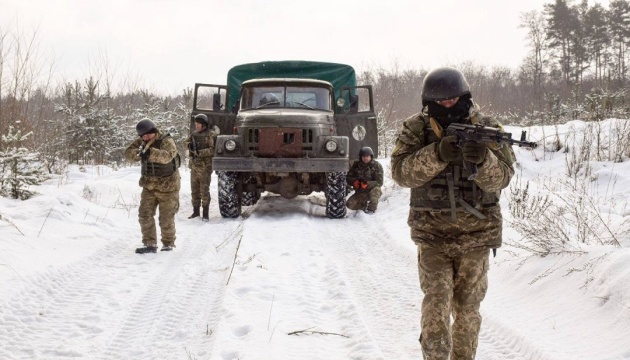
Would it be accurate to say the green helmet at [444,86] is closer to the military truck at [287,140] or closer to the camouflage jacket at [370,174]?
the military truck at [287,140]

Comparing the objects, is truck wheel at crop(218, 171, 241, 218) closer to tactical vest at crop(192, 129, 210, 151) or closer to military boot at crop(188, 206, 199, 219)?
tactical vest at crop(192, 129, 210, 151)

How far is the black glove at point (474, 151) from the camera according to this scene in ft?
8.52

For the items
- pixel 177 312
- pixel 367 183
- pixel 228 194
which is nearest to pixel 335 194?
pixel 367 183

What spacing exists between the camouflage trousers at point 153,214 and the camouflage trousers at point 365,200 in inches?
147

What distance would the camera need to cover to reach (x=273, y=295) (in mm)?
4613

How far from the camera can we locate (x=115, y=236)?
289 inches

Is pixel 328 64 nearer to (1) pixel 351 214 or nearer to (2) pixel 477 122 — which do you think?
(1) pixel 351 214

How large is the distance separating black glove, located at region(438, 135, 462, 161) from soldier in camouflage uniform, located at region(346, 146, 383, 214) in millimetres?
6833

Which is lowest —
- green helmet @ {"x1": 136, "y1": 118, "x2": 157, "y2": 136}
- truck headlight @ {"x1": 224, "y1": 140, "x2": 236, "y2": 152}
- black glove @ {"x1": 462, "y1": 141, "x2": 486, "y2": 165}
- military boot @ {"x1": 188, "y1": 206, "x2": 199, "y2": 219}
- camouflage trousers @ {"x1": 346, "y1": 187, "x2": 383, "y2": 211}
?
military boot @ {"x1": 188, "y1": 206, "x2": 199, "y2": 219}

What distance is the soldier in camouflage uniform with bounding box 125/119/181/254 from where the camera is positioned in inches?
256

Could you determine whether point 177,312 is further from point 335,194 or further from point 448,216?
point 335,194

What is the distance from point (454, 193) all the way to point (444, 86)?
1.79 ft

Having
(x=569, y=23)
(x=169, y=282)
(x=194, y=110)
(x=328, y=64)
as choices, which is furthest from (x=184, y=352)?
(x=569, y=23)

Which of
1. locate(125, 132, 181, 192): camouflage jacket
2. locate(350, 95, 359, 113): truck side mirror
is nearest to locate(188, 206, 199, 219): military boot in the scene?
locate(125, 132, 181, 192): camouflage jacket
